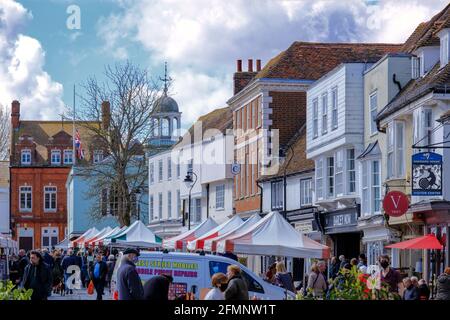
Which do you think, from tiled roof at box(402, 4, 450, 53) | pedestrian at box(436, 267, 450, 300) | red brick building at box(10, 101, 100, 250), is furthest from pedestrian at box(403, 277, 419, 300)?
red brick building at box(10, 101, 100, 250)

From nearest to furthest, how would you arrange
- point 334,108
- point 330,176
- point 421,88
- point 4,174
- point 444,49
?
point 421,88
point 444,49
point 334,108
point 330,176
point 4,174

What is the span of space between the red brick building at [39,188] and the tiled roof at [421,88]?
272 ft

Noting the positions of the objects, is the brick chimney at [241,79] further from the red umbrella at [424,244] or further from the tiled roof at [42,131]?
the tiled roof at [42,131]

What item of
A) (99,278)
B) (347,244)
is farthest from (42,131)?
(99,278)

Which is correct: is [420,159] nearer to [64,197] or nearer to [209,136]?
[209,136]

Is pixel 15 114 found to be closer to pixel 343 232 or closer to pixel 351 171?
pixel 343 232

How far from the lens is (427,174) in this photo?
32031 mm

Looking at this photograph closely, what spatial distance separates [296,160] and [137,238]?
41.3 feet

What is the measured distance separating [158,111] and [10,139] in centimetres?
5521

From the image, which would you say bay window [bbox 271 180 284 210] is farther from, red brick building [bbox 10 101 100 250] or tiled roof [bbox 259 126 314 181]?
red brick building [bbox 10 101 100 250]


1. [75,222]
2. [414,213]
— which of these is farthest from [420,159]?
[75,222]

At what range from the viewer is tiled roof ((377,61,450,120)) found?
34.6 meters

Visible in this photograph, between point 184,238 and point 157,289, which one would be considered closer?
point 157,289

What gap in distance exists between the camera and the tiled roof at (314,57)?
62.3 metres
